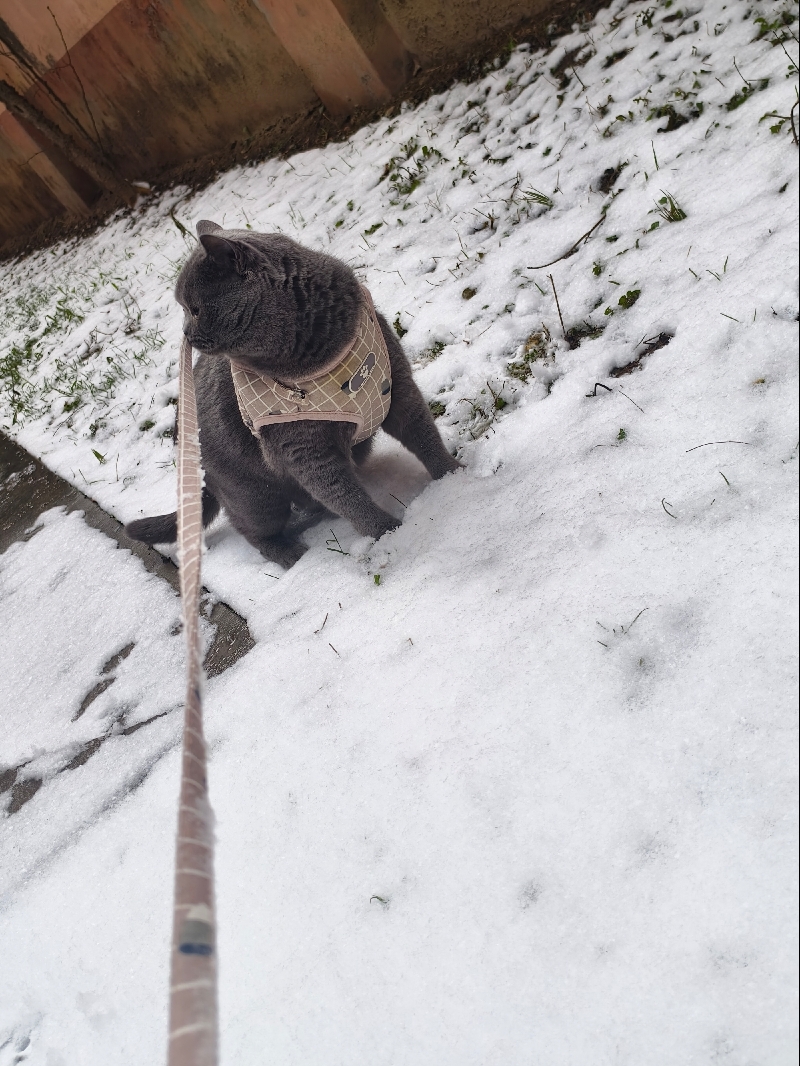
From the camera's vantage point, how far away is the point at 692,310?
1793mm

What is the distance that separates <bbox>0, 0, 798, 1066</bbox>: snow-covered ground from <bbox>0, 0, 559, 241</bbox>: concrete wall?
2.03m

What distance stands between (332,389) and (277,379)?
0.15 meters

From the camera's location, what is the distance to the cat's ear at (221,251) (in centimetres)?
154

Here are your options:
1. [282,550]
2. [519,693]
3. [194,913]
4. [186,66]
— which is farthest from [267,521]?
[186,66]

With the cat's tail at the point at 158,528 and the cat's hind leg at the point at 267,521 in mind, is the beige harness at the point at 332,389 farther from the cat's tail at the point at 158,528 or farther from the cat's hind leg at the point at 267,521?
the cat's tail at the point at 158,528

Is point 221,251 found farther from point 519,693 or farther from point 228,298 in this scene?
point 519,693

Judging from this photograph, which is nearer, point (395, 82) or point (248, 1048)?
point (248, 1048)

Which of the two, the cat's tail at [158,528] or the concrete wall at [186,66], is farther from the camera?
the concrete wall at [186,66]

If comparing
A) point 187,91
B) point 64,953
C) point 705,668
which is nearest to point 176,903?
point 705,668

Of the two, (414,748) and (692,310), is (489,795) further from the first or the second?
(692,310)

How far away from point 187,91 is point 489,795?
675 cm

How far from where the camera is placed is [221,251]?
158cm

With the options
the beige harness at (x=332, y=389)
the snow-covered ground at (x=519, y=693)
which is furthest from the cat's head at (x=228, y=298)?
the snow-covered ground at (x=519, y=693)

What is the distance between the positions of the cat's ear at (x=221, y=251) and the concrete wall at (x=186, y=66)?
3400 millimetres
